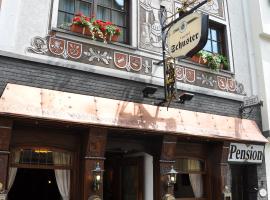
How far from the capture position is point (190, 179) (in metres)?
9.39

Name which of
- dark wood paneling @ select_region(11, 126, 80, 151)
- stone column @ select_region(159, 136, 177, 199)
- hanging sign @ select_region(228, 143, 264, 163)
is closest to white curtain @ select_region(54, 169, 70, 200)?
dark wood paneling @ select_region(11, 126, 80, 151)

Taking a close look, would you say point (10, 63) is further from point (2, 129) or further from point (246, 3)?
point (246, 3)

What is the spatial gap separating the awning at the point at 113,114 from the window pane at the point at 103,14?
2.13m

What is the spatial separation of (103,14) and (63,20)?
1095 mm

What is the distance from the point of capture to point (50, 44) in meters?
7.57

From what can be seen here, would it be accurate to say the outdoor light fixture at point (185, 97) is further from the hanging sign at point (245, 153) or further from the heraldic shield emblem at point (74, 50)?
the heraldic shield emblem at point (74, 50)

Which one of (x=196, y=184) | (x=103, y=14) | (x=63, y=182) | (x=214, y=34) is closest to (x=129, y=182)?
(x=196, y=184)

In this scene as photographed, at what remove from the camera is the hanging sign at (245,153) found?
9.78 metres

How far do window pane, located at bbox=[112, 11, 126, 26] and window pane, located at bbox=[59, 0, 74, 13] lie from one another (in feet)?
3.54

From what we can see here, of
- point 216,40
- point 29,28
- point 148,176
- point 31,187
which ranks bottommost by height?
point 31,187

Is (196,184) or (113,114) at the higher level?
(113,114)

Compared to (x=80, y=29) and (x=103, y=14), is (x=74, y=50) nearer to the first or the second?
(x=80, y=29)

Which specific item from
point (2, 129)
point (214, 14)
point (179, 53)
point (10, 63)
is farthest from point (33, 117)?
point (214, 14)

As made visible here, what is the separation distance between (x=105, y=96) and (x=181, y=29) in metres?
2.26
